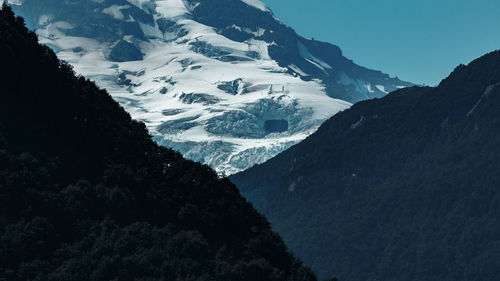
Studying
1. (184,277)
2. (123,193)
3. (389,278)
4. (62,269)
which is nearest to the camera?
(62,269)

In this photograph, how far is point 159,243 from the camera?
286 feet

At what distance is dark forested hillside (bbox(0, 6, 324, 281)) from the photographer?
81.6m

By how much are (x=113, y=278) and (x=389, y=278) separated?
410 feet

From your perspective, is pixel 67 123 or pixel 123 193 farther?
pixel 67 123

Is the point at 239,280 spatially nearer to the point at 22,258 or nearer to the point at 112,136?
the point at 22,258

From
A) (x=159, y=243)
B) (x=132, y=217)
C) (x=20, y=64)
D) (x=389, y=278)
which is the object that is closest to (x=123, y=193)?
(x=132, y=217)

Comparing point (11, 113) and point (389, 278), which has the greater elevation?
point (11, 113)

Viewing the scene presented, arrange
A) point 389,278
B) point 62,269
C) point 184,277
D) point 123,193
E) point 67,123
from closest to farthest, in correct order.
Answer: point 62,269 < point 184,277 < point 123,193 < point 67,123 < point 389,278

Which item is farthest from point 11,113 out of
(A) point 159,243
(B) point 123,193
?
(A) point 159,243

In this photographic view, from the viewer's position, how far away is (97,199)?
9088cm

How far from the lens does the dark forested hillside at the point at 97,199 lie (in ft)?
268

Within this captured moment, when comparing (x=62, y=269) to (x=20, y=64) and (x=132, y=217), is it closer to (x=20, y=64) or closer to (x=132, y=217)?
(x=132, y=217)

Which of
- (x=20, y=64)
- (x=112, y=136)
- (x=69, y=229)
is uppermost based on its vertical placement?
(x=20, y=64)

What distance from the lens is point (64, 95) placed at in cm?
10606
